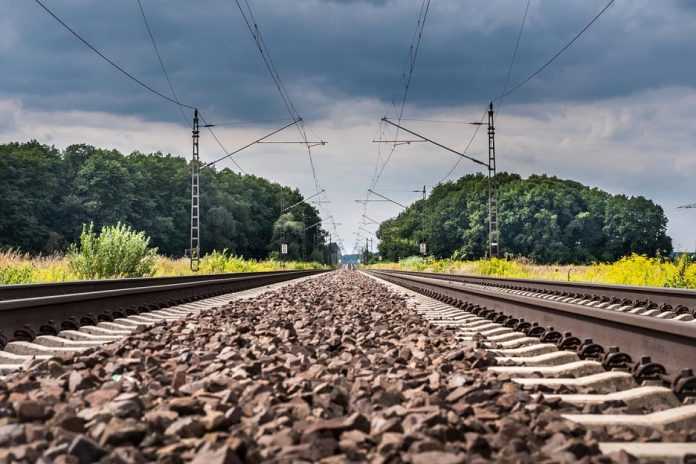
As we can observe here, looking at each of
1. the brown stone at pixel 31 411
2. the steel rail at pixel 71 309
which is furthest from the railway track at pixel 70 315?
the brown stone at pixel 31 411

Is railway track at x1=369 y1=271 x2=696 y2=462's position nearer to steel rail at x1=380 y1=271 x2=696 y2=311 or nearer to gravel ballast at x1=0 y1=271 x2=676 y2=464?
gravel ballast at x1=0 y1=271 x2=676 y2=464

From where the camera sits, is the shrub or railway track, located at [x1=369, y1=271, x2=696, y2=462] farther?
the shrub

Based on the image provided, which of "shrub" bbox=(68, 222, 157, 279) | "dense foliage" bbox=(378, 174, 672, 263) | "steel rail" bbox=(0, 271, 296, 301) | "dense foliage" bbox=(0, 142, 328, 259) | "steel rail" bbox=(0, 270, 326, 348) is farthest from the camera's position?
"dense foliage" bbox=(378, 174, 672, 263)

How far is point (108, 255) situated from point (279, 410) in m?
15.9

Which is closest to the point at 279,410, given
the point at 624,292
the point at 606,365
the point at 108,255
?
the point at 606,365

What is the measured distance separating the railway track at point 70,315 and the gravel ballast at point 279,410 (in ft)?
2.81

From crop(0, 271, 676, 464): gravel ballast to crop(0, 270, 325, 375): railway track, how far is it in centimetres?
86

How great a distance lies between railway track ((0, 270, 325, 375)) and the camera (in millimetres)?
5559

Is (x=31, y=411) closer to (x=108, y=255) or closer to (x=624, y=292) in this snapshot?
(x=624, y=292)

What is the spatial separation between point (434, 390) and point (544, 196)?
3485 inches

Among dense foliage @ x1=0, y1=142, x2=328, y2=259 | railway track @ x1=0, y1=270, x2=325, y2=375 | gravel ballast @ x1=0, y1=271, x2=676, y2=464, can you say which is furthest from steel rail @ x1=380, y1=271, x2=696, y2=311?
dense foliage @ x1=0, y1=142, x2=328, y2=259

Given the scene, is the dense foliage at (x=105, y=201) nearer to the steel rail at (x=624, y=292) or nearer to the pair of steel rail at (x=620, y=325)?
A: the steel rail at (x=624, y=292)

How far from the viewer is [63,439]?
260 centimetres

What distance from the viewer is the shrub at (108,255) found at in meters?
17.2
